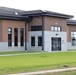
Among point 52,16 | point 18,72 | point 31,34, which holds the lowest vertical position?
point 18,72

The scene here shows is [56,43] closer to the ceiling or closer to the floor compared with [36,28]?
closer to the floor

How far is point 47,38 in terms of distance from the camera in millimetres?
51969

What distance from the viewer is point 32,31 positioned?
175ft

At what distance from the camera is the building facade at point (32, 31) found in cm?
4925

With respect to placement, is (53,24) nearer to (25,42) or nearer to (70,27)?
(25,42)

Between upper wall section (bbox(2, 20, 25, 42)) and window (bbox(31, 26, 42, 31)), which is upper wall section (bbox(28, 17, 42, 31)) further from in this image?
upper wall section (bbox(2, 20, 25, 42))

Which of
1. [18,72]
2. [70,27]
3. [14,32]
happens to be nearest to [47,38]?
[14,32]

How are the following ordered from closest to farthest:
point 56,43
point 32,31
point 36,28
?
1. point 36,28
2. point 32,31
3. point 56,43

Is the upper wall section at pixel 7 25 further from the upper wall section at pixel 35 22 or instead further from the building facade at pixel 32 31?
the upper wall section at pixel 35 22

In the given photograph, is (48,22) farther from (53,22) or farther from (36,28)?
(36,28)

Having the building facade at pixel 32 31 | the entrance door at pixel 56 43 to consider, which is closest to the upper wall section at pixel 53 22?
the building facade at pixel 32 31

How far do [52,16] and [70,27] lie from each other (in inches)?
469

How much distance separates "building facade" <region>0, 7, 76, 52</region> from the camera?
49.2 m

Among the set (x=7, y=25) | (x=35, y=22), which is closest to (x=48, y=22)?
(x=35, y=22)
